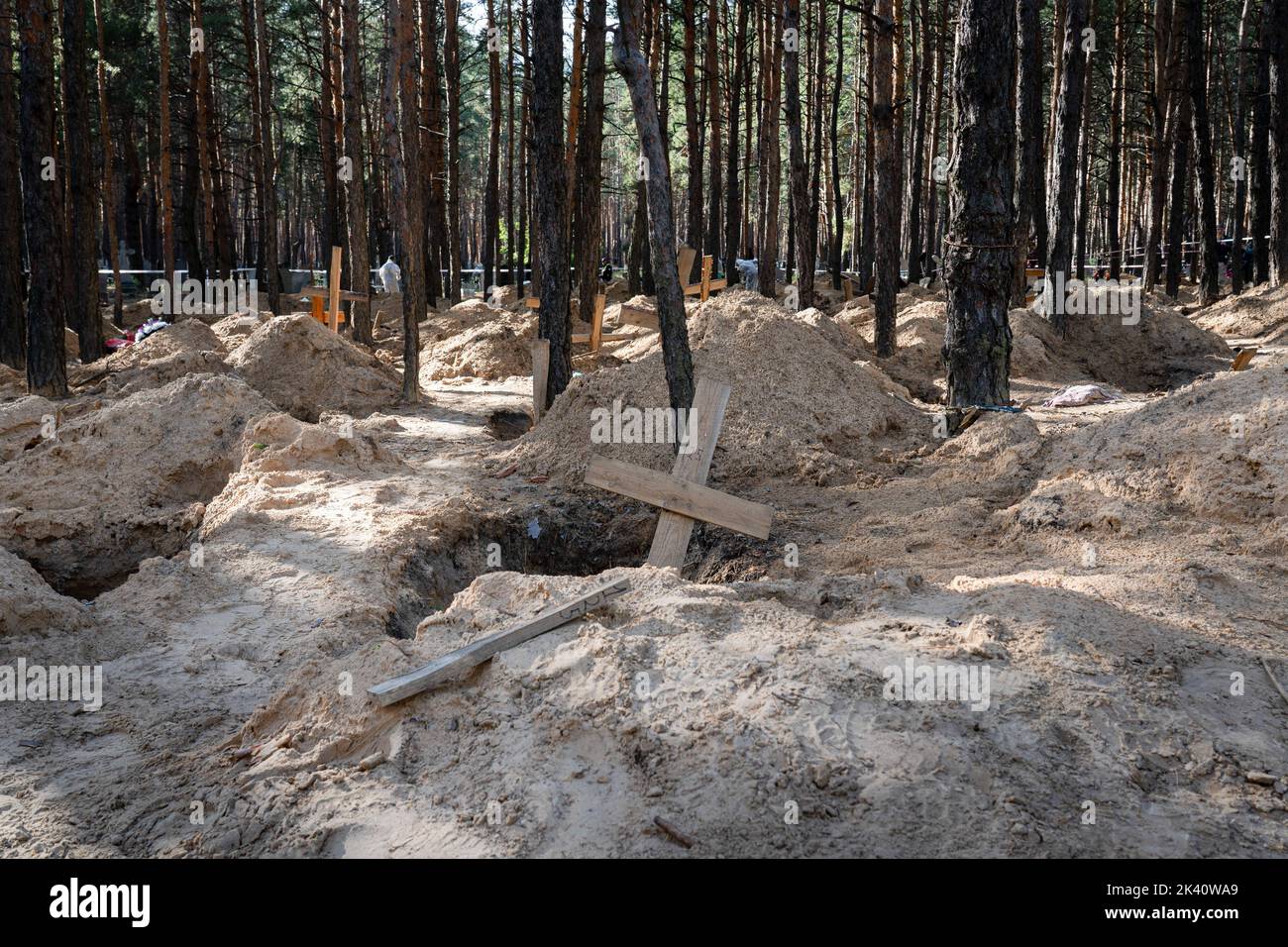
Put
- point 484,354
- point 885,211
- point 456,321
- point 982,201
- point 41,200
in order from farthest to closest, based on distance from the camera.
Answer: point 456,321 < point 484,354 < point 885,211 < point 41,200 < point 982,201

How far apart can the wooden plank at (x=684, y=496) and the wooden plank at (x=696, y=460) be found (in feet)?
0.23

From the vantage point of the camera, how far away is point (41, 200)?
41.9 feet

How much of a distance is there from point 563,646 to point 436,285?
73.4ft

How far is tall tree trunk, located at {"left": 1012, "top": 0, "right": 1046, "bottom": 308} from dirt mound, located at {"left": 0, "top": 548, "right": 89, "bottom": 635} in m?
11.6

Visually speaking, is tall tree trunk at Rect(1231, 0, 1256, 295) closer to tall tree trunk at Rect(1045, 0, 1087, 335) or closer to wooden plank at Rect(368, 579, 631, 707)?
tall tree trunk at Rect(1045, 0, 1087, 335)

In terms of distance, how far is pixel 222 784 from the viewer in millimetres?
4262

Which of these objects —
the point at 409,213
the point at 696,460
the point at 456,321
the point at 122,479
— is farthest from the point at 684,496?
the point at 456,321

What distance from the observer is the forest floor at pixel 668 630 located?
3.64m

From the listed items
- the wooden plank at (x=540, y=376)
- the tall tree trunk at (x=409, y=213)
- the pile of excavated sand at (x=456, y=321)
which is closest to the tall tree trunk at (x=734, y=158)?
the pile of excavated sand at (x=456, y=321)

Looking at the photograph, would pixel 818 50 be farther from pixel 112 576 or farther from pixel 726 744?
pixel 726 744

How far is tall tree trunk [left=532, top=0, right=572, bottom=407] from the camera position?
11.1 metres

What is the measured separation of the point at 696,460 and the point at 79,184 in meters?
13.3

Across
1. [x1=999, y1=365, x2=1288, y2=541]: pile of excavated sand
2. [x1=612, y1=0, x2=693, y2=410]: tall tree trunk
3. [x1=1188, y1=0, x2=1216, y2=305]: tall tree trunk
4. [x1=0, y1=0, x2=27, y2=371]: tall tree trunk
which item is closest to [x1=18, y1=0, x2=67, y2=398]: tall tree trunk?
[x1=0, y1=0, x2=27, y2=371]: tall tree trunk

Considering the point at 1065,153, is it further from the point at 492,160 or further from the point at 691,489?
the point at 492,160
